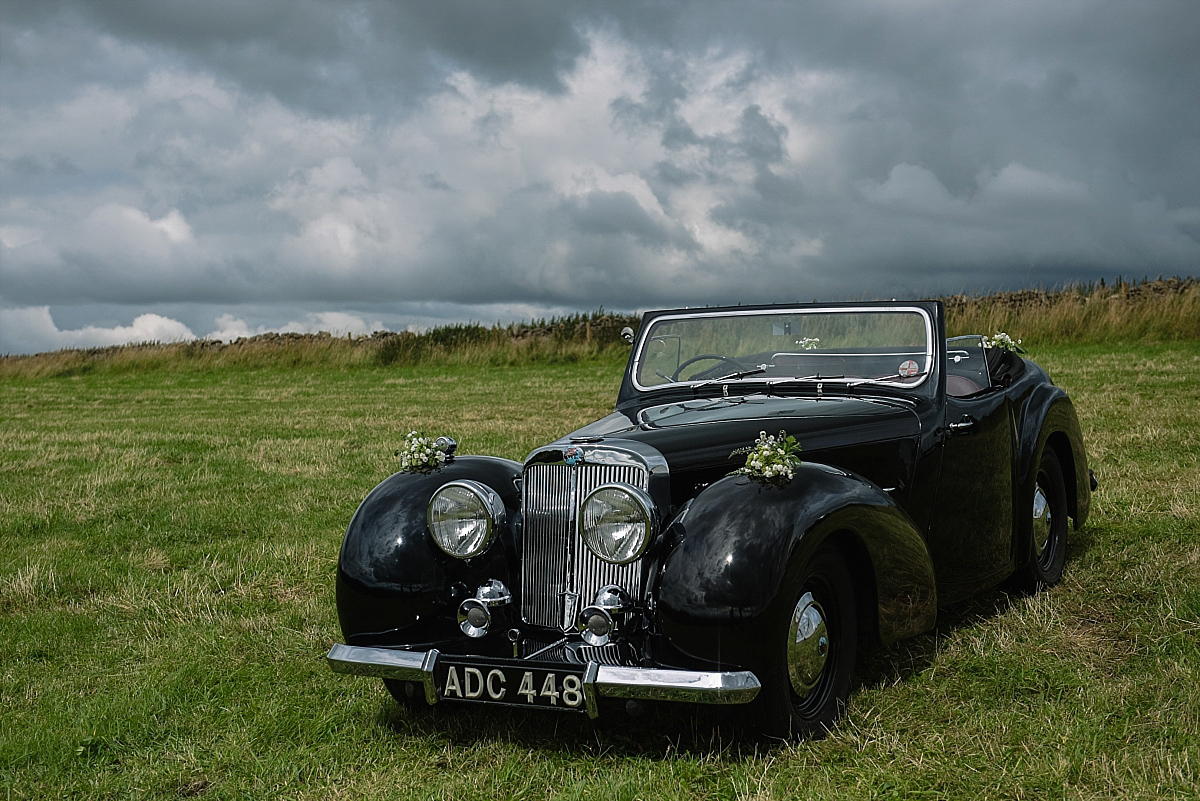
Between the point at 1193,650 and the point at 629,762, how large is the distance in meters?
2.52

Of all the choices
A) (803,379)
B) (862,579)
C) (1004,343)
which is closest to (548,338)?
(1004,343)

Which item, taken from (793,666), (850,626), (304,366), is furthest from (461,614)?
(304,366)

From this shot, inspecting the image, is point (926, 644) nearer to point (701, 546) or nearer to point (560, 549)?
point (701, 546)

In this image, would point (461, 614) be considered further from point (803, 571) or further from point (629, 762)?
point (803, 571)

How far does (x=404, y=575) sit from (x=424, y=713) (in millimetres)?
580

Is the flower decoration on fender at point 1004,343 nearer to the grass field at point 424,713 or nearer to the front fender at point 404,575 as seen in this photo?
the grass field at point 424,713

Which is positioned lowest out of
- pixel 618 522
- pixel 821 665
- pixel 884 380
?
pixel 821 665

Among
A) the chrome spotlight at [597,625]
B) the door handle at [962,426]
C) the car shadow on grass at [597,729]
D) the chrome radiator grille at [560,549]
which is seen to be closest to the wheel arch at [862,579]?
the car shadow on grass at [597,729]

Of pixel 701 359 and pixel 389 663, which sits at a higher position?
pixel 701 359

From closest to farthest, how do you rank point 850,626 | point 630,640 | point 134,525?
point 630,640 → point 850,626 → point 134,525

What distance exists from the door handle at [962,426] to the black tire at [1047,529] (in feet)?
2.47

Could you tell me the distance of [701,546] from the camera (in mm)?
3256

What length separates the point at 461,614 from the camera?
3.62 m

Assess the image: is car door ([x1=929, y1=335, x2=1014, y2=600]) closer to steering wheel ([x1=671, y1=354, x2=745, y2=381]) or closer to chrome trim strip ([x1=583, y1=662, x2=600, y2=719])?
steering wheel ([x1=671, y1=354, x2=745, y2=381])
